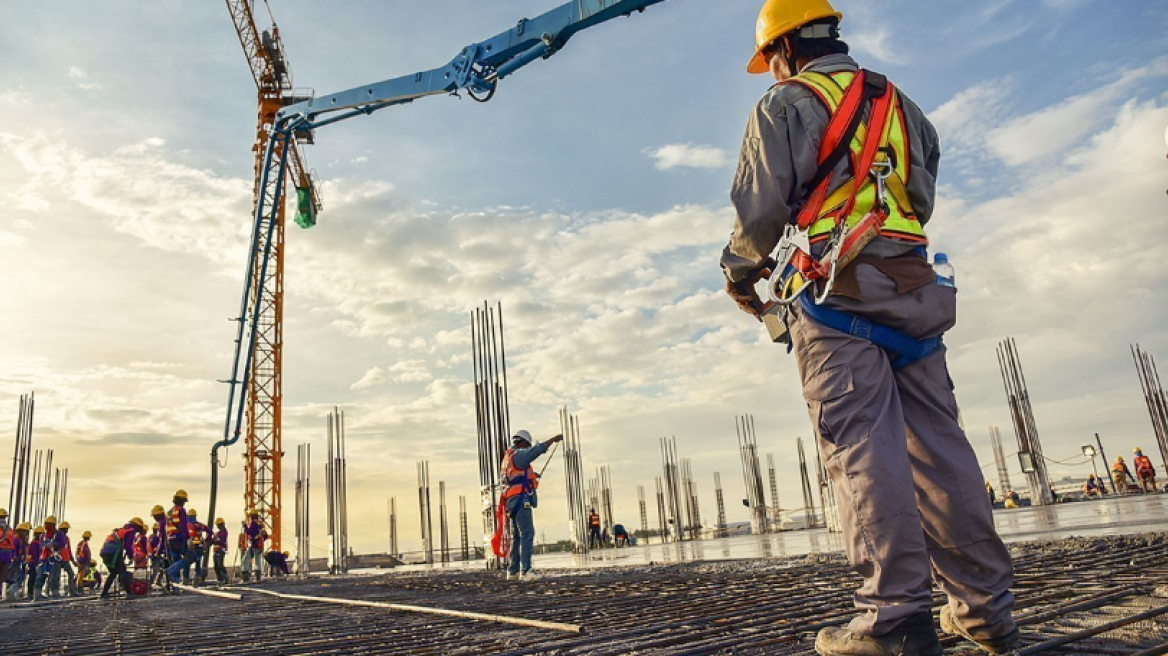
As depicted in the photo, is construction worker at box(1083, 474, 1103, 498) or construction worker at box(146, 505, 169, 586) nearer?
construction worker at box(146, 505, 169, 586)

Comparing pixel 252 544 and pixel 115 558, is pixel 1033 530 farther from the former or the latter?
pixel 252 544

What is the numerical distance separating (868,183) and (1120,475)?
888 inches

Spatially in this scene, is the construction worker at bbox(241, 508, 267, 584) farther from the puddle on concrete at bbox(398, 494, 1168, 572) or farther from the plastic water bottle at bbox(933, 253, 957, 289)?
the plastic water bottle at bbox(933, 253, 957, 289)

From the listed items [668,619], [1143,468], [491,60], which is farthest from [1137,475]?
[668,619]

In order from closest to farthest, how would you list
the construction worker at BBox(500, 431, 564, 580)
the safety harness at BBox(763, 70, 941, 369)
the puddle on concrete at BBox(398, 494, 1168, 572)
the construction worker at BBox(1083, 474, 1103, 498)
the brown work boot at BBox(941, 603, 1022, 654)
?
1. the brown work boot at BBox(941, 603, 1022, 654)
2. the safety harness at BBox(763, 70, 941, 369)
3. the puddle on concrete at BBox(398, 494, 1168, 572)
4. the construction worker at BBox(500, 431, 564, 580)
5. the construction worker at BBox(1083, 474, 1103, 498)

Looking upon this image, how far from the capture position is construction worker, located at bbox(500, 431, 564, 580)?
759 centimetres

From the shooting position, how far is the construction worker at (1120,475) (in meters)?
20.0

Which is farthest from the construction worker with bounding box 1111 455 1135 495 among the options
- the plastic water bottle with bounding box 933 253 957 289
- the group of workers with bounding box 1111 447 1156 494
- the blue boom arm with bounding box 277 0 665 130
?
the plastic water bottle with bounding box 933 253 957 289

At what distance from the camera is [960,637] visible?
2129mm

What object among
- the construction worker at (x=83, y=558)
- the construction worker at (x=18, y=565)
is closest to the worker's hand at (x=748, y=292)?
the construction worker at (x=18, y=565)

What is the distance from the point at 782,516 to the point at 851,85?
23.0 m

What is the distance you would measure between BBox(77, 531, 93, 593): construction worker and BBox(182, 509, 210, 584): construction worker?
15.2ft

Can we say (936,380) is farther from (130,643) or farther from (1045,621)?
(130,643)

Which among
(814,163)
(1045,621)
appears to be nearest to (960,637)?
(1045,621)
